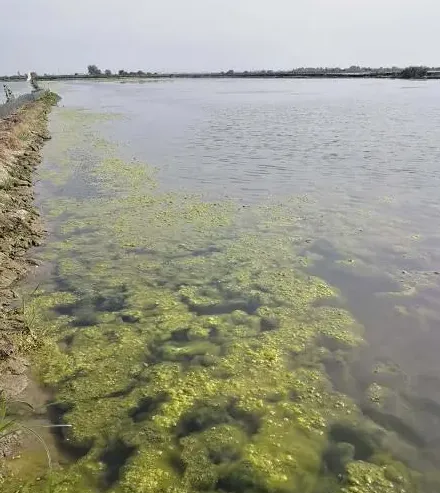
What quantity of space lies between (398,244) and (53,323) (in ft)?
18.7

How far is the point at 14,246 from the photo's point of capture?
26.6 ft

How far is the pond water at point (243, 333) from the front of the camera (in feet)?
12.8

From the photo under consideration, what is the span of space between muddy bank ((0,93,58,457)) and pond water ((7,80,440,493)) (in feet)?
0.84

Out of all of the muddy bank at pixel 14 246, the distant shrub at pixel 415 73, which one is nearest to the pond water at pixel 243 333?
Answer: the muddy bank at pixel 14 246

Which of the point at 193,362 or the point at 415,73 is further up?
the point at 415,73

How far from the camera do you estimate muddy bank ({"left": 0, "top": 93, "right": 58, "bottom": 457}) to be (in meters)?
4.87

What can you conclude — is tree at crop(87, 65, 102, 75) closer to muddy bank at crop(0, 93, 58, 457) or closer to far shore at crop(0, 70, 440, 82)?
far shore at crop(0, 70, 440, 82)

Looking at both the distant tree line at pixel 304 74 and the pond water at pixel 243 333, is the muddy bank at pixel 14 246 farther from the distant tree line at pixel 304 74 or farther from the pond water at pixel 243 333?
the distant tree line at pixel 304 74

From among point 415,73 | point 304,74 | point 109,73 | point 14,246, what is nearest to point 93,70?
point 109,73

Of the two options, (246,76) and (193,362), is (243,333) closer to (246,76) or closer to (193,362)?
(193,362)

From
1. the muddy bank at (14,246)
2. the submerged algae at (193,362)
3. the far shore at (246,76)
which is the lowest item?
the submerged algae at (193,362)

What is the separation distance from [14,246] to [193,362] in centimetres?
447

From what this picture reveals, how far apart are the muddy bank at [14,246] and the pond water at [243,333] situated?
0.26m

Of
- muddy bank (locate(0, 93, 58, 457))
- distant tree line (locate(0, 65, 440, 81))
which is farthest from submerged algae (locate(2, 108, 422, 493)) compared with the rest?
distant tree line (locate(0, 65, 440, 81))
